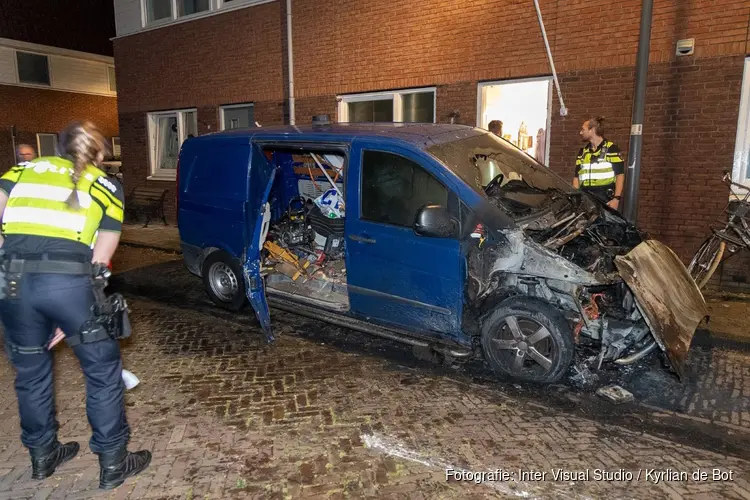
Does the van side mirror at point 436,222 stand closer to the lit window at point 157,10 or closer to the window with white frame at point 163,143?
the window with white frame at point 163,143

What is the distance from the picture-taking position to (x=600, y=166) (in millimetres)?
6742

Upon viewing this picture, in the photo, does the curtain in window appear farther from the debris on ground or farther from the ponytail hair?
the debris on ground

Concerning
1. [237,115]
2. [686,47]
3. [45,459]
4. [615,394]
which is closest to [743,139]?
[686,47]

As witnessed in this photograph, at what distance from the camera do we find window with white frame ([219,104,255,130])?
12.3 metres

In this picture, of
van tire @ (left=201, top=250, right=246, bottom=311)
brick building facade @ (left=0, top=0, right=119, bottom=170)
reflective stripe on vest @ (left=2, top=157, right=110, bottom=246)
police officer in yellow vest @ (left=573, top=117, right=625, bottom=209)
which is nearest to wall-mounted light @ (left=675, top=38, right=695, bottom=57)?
police officer in yellow vest @ (left=573, top=117, right=625, bottom=209)

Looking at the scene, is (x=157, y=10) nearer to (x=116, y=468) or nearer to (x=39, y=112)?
(x=39, y=112)

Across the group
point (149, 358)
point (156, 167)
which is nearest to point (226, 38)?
point (156, 167)

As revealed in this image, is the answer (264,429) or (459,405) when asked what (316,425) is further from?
(459,405)

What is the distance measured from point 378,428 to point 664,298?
8.11 feet

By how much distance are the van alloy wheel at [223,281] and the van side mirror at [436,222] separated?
286cm

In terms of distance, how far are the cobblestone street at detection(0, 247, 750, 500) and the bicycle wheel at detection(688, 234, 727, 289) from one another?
5.24ft

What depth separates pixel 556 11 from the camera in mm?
7910

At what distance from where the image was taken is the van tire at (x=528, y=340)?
4.16m

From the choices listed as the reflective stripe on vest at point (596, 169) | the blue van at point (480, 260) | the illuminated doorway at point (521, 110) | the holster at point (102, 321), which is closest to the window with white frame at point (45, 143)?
the illuminated doorway at point (521, 110)
